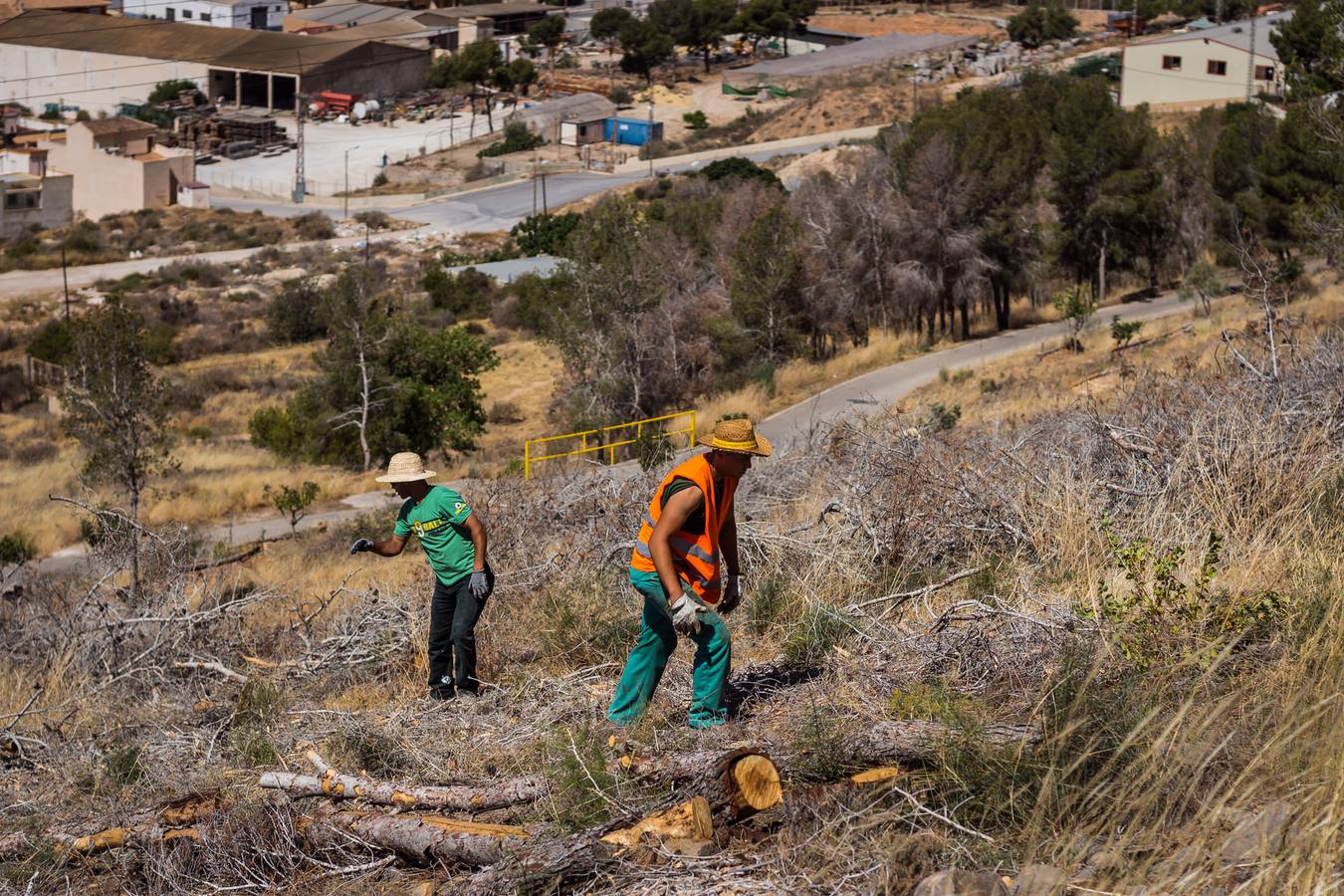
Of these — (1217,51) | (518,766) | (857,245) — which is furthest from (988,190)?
(1217,51)

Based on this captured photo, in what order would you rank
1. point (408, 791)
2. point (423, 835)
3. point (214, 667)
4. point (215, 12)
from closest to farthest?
1. point (423, 835)
2. point (408, 791)
3. point (214, 667)
4. point (215, 12)

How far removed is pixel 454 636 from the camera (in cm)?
666

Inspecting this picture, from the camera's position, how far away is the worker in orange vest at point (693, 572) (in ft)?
17.2

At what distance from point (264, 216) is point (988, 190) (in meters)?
47.1

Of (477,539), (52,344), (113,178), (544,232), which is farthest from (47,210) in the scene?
(477,539)

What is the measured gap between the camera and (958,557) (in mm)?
7328

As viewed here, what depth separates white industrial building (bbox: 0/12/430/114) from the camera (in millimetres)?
87062

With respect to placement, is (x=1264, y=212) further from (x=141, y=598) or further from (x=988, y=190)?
(x=141, y=598)

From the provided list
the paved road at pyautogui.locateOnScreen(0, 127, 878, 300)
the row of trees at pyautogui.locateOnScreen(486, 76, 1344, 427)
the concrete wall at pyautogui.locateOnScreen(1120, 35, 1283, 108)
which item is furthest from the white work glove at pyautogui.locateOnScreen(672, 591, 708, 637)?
the concrete wall at pyautogui.locateOnScreen(1120, 35, 1283, 108)

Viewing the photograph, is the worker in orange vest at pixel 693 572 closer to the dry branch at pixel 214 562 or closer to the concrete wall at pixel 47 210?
the dry branch at pixel 214 562

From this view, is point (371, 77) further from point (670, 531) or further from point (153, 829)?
point (153, 829)

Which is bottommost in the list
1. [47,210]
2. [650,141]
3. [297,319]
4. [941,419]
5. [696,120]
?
[297,319]

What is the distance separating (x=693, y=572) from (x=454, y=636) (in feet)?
5.56

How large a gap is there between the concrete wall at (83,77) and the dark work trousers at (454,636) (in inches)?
3558
